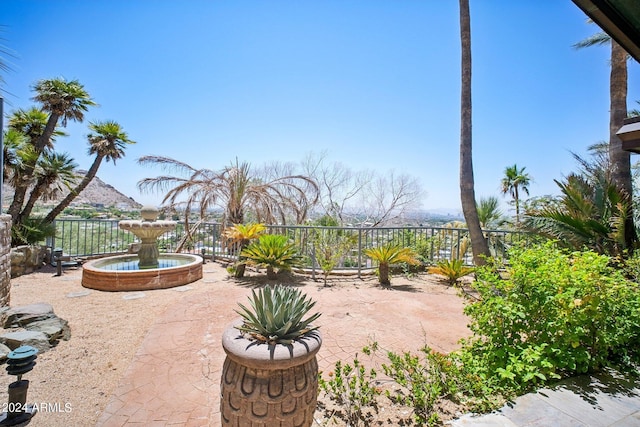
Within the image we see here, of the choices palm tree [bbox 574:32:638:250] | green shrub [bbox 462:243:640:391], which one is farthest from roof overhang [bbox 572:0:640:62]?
palm tree [bbox 574:32:638:250]

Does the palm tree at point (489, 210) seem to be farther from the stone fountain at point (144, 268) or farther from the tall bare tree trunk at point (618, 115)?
the stone fountain at point (144, 268)

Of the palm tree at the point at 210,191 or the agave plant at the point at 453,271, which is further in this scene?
the palm tree at the point at 210,191

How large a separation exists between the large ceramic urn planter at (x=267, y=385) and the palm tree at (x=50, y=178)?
9084 millimetres

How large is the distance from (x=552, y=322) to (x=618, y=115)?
7.15m

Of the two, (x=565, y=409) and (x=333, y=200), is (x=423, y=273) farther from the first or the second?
(x=333, y=200)

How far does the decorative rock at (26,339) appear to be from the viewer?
9.53ft

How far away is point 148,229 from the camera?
244 inches

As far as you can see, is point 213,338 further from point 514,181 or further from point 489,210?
point 514,181

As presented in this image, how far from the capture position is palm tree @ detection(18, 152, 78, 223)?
7438 mm

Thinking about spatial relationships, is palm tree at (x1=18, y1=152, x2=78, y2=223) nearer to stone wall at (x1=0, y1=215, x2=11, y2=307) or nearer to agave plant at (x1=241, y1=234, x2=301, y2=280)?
stone wall at (x1=0, y1=215, x2=11, y2=307)

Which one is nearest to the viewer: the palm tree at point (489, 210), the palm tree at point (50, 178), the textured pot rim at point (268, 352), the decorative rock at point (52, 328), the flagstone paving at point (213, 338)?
the textured pot rim at point (268, 352)

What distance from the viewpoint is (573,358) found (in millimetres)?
2270

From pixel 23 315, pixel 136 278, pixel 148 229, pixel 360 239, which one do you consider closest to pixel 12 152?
pixel 148 229

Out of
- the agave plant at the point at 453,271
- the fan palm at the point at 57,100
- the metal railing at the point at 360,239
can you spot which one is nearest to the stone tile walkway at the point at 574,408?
the agave plant at the point at 453,271
